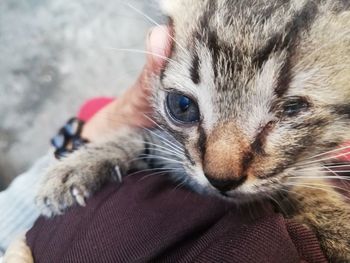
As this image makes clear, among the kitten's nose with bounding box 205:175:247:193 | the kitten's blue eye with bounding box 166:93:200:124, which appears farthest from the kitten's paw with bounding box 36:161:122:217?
the kitten's nose with bounding box 205:175:247:193

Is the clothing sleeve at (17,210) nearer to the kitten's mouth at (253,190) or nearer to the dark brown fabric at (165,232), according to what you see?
the dark brown fabric at (165,232)

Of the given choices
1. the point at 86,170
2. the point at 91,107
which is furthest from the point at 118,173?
the point at 91,107

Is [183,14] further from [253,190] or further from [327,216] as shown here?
[327,216]

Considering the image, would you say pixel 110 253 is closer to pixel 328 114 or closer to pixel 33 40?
pixel 328 114

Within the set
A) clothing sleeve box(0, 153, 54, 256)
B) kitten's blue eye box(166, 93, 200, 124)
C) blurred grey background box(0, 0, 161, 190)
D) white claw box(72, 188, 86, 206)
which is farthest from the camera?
blurred grey background box(0, 0, 161, 190)

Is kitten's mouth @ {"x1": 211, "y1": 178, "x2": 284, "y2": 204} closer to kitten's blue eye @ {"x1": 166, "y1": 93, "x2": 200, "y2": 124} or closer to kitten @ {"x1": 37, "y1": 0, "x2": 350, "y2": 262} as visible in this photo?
kitten @ {"x1": 37, "y1": 0, "x2": 350, "y2": 262}
